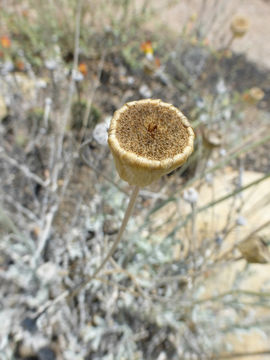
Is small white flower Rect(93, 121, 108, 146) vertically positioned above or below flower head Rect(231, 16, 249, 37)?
below

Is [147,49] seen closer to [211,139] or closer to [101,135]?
[211,139]

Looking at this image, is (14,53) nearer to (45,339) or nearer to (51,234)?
(51,234)

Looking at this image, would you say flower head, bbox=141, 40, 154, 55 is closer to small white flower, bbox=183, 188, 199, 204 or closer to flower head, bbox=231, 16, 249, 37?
flower head, bbox=231, 16, 249, 37

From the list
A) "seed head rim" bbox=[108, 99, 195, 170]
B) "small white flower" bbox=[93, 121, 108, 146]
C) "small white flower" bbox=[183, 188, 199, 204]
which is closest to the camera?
"seed head rim" bbox=[108, 99, 195, 170]

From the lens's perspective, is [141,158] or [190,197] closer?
[141,158]

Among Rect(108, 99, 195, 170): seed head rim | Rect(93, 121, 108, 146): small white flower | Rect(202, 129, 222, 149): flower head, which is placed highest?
Rect(202, 129, 222, 149): flower head

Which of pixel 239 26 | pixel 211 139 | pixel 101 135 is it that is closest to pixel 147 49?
pixel 239 26

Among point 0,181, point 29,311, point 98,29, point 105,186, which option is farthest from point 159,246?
point 98,29

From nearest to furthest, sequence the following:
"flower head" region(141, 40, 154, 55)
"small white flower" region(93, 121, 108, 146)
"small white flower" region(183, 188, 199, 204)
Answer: "small white flower" region(93, 121, 108, 146)
"small white flower" region(183, 188, 199, 204)
"flower head" region(141, 40, 154, 55)

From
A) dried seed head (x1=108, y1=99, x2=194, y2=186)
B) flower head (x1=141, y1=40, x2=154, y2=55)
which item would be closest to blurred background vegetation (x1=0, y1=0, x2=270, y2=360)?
dried seed head (x1=108, y1=99, x2=194, y2=186)
